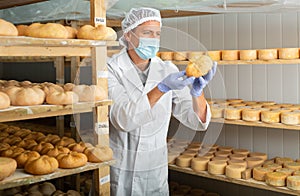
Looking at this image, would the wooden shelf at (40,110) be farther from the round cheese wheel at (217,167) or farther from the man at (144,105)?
the round cheese wheel at (217,167)

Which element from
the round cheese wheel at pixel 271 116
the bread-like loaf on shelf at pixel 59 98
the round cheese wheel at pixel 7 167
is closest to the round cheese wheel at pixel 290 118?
the round cheese wheel at pixel 271 116

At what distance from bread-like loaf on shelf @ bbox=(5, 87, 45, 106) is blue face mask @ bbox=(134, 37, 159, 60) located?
485mm

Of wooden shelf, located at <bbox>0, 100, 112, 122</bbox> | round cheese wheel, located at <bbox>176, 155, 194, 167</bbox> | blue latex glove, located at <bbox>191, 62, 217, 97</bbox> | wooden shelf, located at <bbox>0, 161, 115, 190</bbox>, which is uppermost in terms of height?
blue latex glove, located at <bbox>191, 62, 217, 97</bbox>

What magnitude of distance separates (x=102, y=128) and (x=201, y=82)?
63 cm

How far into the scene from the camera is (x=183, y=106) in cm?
191

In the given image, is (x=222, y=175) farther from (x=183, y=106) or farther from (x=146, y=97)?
(x=146, y=97)

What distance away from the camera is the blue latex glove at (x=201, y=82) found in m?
1.58

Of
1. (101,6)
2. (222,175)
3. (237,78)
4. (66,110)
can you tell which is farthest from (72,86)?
(237,78)

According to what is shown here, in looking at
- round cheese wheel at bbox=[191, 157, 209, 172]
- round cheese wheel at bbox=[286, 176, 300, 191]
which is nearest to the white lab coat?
round cheese wheel at bbox=[191, 157, 209, 172]

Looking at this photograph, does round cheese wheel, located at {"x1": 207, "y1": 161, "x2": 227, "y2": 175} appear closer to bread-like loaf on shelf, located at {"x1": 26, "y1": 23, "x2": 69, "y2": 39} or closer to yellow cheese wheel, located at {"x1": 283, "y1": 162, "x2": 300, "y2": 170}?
yellow cheese wheel, located at {"x1": 283, "y1": 162, "x2": 300, "y2": 170}

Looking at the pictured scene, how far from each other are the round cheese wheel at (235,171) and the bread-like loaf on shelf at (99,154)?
Answer: 0.86 m

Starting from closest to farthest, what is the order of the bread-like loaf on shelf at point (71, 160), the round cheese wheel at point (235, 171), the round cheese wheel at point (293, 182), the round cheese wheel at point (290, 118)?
the bread-like loaf on shelf at point (71, 160)
the round cheese wheel at point (293, 182)
the round cheese wheel at point (290, 118)
the round cheese wheel at point (235, 171)

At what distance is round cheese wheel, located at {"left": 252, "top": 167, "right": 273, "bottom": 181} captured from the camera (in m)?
2.38

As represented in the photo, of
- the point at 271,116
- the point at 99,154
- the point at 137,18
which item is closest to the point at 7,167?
the point at 99,154
